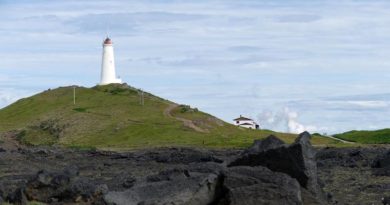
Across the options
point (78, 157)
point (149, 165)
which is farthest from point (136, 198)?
point (78, 157)

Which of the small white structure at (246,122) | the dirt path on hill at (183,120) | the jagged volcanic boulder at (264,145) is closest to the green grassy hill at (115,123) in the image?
the dirt path on hill at (183,120)

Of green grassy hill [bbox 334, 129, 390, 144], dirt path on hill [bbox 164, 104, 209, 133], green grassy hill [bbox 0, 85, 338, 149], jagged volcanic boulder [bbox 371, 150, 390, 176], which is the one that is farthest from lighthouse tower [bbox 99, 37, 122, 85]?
jagged volcanic boulder [bbox 371, 150, 390, 176]

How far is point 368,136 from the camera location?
114m

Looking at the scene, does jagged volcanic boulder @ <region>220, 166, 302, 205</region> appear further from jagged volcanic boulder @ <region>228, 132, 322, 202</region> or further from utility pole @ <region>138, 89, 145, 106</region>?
utility pole @ <region>138, 89, 145, 106</region>

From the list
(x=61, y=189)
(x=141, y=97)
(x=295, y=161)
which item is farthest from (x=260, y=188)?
(x=141, y=97)

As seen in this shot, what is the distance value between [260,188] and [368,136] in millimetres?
88995

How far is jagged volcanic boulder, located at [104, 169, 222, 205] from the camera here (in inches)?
1076

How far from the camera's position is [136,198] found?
2773 centimetres

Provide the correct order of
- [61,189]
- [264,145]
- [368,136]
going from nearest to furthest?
[61,189] < [264,145] < [368,136]

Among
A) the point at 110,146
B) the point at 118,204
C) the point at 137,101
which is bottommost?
the point at 118,204

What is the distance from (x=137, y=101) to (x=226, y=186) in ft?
326

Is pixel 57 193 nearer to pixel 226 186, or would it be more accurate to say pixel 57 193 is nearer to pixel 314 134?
pixel 226 186

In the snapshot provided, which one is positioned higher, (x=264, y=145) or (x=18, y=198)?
(x=264, y=145)

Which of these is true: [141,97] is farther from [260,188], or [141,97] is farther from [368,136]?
[260,188]
